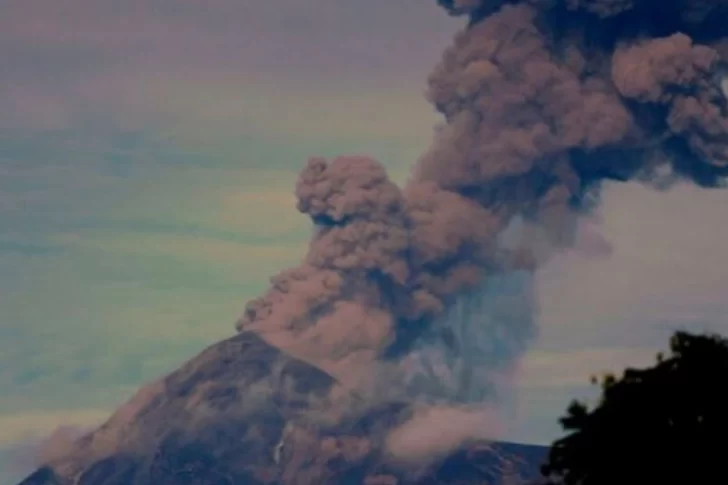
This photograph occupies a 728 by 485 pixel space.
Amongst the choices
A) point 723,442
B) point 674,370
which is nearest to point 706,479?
point 723,442

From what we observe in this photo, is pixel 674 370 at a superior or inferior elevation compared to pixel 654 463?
superior

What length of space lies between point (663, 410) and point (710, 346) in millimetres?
3317

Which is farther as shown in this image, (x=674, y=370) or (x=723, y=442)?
(x=674, y=370)

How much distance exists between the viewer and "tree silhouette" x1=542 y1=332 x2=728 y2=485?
48.2 meters

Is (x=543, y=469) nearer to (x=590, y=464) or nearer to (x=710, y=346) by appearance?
(x=590, y=464)

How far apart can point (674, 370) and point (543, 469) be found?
4.93 meters

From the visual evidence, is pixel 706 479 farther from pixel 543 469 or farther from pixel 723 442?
pixel 543 469

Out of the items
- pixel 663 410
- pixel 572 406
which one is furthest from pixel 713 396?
pixel 572 406

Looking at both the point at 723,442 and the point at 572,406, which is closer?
the point at 723,442

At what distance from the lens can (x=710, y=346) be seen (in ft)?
171

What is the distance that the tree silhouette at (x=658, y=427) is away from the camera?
48.2 meters

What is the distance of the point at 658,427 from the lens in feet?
163

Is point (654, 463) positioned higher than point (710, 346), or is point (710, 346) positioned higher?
point (710, 346)

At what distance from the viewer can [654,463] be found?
159 ft
